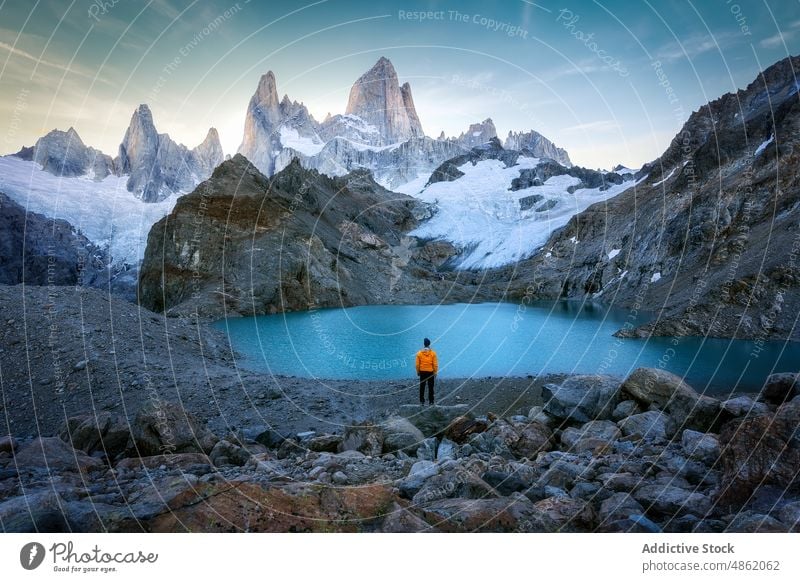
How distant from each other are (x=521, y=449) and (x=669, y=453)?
3.76 meters

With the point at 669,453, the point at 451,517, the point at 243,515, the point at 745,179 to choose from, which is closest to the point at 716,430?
the point at 669,453

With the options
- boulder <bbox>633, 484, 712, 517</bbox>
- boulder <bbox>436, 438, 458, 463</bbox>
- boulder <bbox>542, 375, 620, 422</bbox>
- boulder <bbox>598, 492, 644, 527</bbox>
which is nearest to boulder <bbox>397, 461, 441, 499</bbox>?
boulder <bbox>436, 438, 458, 463</bbox>

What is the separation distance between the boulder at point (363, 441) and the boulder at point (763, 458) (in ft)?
25.1

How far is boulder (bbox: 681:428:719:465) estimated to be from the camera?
350 inches

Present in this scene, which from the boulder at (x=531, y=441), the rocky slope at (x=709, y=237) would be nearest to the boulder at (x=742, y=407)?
the boulder at (x=531, y=441)

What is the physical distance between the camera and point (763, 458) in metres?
6.80

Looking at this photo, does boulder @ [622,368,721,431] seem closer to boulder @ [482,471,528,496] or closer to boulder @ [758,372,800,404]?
boulder @ [758,372,800,404]

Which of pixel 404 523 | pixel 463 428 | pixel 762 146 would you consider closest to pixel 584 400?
pixel 463 428

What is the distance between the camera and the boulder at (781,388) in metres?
12.8

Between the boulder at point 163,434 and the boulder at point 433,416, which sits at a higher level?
the boulder at point 163,434

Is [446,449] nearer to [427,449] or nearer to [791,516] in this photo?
[427,449]

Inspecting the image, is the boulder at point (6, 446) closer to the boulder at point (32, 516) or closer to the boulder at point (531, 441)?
the boulder at point (32, 516)

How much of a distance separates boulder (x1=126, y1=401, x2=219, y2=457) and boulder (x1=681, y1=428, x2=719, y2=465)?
11.1 metres
